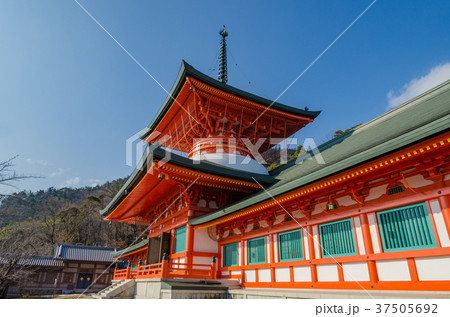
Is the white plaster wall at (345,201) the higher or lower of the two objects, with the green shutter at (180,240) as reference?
higher

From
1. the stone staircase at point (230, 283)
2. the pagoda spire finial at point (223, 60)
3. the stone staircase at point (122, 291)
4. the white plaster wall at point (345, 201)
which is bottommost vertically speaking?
the stone staircase at point (122, 291)

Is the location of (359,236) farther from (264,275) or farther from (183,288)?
(183,288)

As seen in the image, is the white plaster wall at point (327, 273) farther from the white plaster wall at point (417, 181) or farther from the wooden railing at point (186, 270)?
the wooden railing at point (186, 270)

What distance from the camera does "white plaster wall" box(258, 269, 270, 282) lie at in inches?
377

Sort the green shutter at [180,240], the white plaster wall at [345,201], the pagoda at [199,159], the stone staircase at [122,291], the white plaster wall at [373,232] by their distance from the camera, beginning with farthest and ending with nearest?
the green shutter at [180,240], the stone staircase at [122,291], the pagoda at [199,159], the white plaster wall at [345,201], the white plaster wall at [373,232]

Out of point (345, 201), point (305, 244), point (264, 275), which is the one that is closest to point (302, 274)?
point (305, 244)

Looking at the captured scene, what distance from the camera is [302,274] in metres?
8.34

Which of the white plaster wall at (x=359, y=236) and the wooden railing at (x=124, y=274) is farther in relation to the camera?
the wooden railing at (x=124, y=274)

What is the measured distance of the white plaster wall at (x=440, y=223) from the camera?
5555 mm

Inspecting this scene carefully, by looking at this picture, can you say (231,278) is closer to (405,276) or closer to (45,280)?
(405,276)

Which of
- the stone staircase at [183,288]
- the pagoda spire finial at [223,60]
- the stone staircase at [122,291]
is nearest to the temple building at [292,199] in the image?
the stone staircase at [183,288]

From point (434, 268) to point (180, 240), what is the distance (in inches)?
393

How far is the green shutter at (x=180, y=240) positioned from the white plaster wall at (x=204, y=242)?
2.26ft
